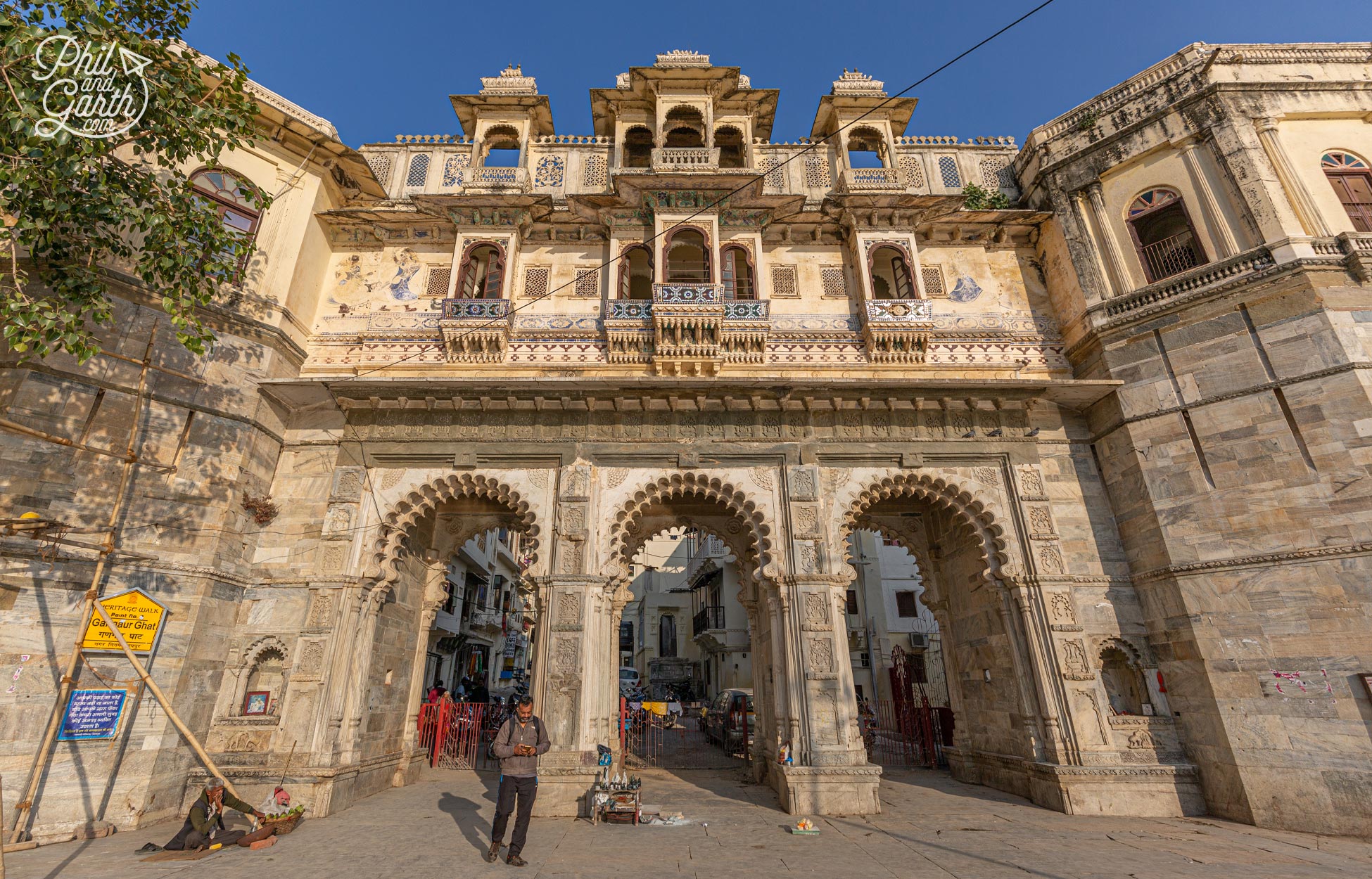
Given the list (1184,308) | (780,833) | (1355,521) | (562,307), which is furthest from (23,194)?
(1355,521)

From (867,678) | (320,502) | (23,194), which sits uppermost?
(23,194)

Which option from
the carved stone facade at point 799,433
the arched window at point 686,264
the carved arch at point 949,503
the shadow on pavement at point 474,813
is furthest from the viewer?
the arched window at point 686,264

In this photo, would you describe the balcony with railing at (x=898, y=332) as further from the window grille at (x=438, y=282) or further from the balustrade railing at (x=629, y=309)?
the window grille at (x=438, y=282)

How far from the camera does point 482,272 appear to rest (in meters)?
13.8

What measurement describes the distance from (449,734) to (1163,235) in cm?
1787

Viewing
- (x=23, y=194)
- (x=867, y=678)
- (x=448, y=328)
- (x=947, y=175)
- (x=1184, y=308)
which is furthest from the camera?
(x=867, y=678)

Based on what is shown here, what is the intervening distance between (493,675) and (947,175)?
28.8m

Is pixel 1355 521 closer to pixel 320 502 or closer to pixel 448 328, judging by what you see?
pixel 448 328

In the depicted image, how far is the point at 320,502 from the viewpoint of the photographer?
10836 mm

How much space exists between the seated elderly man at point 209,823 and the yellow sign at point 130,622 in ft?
8.63

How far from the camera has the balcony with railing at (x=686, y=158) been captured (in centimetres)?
1294

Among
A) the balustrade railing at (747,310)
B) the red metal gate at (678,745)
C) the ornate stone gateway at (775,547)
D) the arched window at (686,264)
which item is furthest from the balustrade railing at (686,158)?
the red metal gate at (678,745)

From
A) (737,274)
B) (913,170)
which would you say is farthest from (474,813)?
(913,170)

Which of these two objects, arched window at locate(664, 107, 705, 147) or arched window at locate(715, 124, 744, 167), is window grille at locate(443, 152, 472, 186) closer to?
arched window at locate(664, 107, 705, 147)
